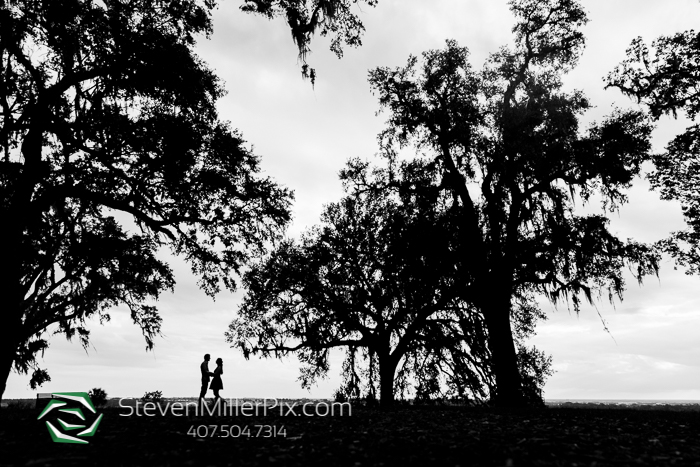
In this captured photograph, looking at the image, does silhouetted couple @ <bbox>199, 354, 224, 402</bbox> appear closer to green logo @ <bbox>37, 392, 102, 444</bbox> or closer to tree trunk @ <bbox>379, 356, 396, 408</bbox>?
green logo @ <bbox>37, 392, 102, 444</bbox>

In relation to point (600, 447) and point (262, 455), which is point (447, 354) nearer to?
point (600, 447)

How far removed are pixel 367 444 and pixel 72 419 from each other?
6590 mm

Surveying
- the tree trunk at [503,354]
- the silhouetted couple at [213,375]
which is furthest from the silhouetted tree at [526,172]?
the silhouetted couple at [213,375]

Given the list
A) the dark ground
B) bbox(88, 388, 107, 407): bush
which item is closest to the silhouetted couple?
the dark ground

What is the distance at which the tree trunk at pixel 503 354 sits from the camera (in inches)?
637

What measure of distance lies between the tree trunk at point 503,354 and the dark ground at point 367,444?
4795 millimetres

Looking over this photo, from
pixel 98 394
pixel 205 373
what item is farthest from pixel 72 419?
pixel 98 394

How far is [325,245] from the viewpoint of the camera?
73.0 feet

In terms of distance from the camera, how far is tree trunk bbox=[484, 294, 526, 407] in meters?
16.2

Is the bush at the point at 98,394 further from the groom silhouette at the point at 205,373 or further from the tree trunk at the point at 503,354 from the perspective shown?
the tree trunk at the point at 503,354

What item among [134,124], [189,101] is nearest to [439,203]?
[189,101]

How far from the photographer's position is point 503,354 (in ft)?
54.2

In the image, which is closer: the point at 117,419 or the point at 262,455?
the point at 262,455

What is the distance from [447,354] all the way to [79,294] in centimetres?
1565
